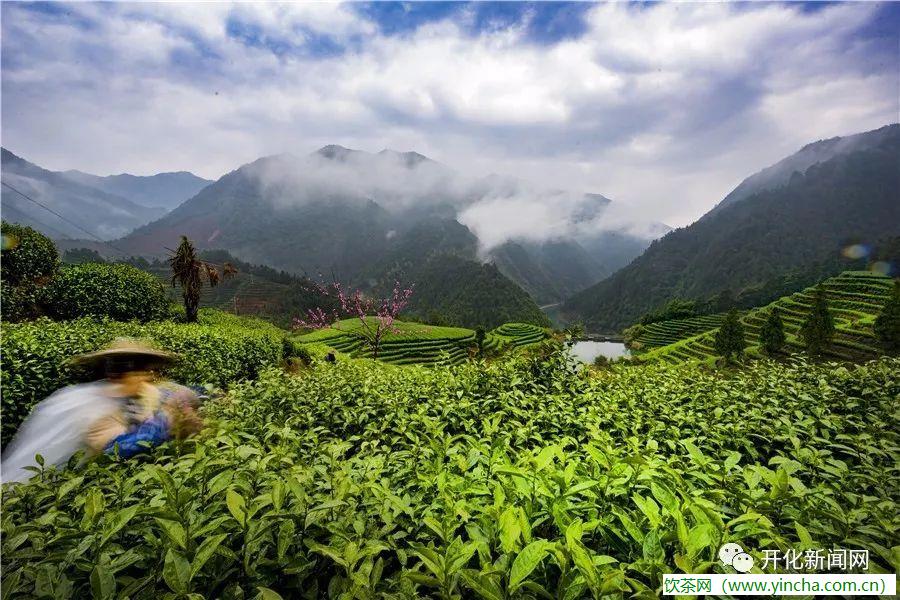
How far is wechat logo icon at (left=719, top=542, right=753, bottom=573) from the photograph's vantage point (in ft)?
4.69

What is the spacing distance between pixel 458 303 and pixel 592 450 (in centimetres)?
14811

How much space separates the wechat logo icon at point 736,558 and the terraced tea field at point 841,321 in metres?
35.6

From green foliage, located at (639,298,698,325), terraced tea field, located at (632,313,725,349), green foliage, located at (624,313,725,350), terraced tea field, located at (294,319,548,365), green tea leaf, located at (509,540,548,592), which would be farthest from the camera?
green foliage, located at (639,298,698,325)

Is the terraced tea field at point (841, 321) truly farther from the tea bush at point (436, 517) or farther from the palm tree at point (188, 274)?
the tea bush at point (436, 517)

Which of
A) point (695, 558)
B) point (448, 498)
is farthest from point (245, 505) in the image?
point (695, 558)

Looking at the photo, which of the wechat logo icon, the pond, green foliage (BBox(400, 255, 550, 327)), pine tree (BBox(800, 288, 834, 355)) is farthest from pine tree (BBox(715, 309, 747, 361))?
green foliage (BBox(400, 255, 550, 327))

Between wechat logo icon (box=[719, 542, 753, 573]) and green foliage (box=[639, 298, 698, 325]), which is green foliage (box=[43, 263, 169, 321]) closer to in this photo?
wechat logo icon (box=[719, 542, 753, 573])

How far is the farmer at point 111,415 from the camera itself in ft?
10.9

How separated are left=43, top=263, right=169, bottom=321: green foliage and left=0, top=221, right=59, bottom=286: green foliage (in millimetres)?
516

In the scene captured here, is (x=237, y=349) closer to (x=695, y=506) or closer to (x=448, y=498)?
(x=448, y=498)

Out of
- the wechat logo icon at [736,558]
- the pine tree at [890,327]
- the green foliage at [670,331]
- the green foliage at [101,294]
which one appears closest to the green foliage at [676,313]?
the green foliage at [670,331]

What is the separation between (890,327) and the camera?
30641 mm

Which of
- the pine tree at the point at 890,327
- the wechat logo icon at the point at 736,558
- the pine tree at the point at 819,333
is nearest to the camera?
the wechat logo icon at the point at 736,558

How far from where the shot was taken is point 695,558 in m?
1.52
